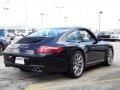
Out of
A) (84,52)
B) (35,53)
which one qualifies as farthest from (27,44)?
(84,52)

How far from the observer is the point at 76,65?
24.6 ft

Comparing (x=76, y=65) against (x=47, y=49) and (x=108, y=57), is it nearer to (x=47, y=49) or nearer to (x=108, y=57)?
(x=47, y=49)

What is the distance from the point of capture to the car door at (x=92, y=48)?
8.07 m

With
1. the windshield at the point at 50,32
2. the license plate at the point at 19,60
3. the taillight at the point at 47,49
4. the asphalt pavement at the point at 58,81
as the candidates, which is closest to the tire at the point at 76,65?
the asphalt pavement at the point at 58,81

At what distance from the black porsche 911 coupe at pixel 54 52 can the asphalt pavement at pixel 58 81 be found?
0.28 m

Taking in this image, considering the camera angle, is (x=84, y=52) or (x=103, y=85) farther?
(x=84, y=52)

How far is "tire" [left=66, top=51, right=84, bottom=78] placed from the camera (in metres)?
7.26

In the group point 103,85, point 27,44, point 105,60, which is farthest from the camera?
point 105,60

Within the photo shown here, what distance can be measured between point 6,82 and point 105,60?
3511mm

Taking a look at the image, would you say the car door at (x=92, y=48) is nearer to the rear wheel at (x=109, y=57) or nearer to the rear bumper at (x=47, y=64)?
the rear wheel at (x=109, y=57)

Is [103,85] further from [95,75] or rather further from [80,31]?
[80,31]

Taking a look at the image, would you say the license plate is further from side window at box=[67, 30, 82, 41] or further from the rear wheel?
the rear wheel

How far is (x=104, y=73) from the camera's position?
8070 millimetres

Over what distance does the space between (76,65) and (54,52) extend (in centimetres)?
87
